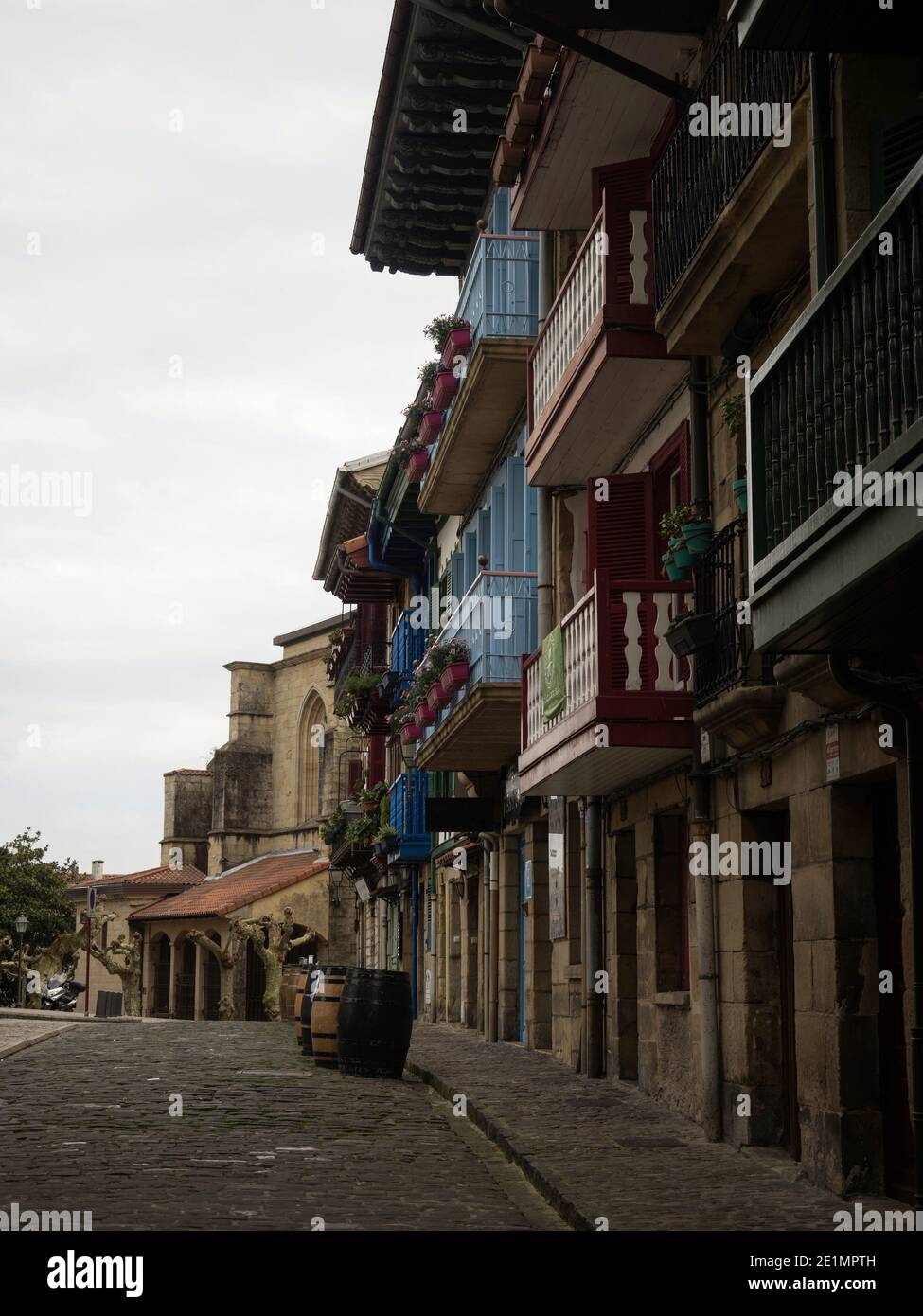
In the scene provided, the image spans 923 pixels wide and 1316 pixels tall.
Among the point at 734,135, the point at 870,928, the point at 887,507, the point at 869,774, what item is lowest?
the point at 870,928

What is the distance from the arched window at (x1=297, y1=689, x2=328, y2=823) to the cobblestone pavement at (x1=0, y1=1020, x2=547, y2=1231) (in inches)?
1525

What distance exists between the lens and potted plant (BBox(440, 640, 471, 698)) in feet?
66.2

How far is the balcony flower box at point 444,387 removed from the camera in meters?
21.4

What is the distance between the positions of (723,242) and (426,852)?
21727 mm

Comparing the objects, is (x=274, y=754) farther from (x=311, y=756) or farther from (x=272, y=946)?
(x=272, y=946)

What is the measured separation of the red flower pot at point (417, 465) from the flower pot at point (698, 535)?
11.9 meters

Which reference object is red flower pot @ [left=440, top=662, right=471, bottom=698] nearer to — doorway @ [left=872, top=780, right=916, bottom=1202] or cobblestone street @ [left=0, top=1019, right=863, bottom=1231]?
cobblestone street @ [left=0, top=1019, right=863, bottom=1231]

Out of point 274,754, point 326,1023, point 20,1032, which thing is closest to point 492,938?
point 326,1023

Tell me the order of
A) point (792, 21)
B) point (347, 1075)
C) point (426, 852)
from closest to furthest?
1. point (792, 21)
2. point (347, 1075)
3. point (426, 852)

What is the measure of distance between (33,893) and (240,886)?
32.0 ft

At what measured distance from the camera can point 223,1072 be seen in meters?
17.9

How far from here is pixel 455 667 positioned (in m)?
20.2
